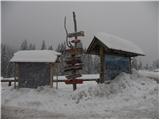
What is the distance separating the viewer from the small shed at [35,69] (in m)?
15.8

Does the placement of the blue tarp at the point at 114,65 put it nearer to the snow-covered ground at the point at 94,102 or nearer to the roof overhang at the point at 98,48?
the roof overhang at the point at 98,48

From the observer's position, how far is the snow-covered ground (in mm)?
9234

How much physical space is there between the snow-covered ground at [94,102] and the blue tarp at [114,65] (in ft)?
2.17

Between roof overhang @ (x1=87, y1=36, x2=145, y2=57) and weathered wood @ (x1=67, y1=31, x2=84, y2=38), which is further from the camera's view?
weathered wood @ (x1=67, y1=31, x2=84, y2=38)

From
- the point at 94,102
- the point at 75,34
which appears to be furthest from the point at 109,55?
the point at 94,102

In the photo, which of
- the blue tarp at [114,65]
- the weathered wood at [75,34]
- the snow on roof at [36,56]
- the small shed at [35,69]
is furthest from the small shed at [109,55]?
the small shed at [35,69]

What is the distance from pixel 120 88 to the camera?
1323cm

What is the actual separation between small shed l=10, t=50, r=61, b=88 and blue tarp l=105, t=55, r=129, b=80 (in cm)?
404

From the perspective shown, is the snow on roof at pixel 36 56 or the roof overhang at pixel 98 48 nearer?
the roof overhang at pixel 98 48

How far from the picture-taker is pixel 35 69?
16.0 meters

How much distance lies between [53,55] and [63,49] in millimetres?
1157

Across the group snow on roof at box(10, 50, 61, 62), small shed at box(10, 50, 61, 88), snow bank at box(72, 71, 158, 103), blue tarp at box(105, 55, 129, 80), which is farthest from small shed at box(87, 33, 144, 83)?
small shed at box(10, 50, 61, 88)

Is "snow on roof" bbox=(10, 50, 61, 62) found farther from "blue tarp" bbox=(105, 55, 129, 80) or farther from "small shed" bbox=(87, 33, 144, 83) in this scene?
"blue tarp" bbox=(105, 55, 129, 80)

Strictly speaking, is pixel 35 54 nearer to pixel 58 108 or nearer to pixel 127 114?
pixel 58 108
